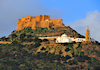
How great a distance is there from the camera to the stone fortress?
253ft

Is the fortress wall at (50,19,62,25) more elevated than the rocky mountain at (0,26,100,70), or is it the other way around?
the fortress wall at (50,19,62,25)

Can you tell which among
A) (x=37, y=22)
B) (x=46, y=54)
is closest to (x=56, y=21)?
(x=37, y=22)

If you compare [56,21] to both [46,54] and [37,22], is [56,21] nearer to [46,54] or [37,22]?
[37,22]

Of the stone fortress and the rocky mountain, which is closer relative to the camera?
the rocky mountain

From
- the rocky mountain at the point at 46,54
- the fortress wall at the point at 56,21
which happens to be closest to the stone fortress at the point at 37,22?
the fortress wall at the point at 56,21

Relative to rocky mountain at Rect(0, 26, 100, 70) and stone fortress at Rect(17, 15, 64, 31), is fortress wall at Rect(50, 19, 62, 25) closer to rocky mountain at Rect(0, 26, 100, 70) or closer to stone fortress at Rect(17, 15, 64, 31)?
stone fortress at Rect(17, 15, 64, 31)

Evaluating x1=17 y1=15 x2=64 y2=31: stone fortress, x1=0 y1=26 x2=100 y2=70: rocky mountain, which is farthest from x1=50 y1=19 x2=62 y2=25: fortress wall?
x1=0 y1=26 x2=100 y2=70: rocky mountain

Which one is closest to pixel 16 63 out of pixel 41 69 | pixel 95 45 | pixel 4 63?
pixel 4 63

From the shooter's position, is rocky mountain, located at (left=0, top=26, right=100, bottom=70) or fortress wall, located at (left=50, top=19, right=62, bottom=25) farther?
fortress wall, located at (left=50, top=19, right=62, bottom=25)

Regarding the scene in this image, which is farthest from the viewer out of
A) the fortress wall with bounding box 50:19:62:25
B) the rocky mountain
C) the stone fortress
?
the fortress wall with bounding box 50:19:62:25

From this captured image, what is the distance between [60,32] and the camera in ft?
249

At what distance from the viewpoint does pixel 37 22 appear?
77.3 metres

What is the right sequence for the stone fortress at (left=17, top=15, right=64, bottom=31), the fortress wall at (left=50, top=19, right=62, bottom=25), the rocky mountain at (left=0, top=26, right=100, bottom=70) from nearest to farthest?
the rocky mountain at (left=0, top=26, right=100, bottom=70), the stone fortress at (left=17, top=15, right=64, bottom=31), the fortress wall at (left=50, top=19, right=62, bottom=25)

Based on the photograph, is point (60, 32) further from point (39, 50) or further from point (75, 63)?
point (75, 63)
